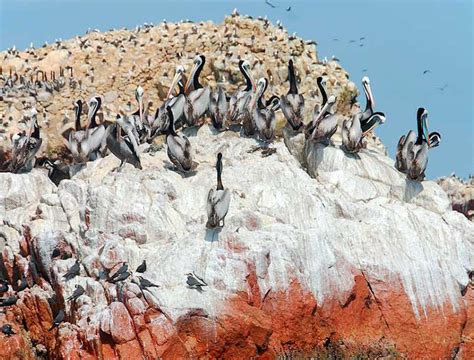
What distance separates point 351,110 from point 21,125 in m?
10.2

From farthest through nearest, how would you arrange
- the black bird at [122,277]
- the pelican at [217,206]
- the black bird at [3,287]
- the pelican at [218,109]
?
the pelican at [218,109]
the black bird at [3,287]
the pelican at [217,206]
the black bird at [122,277]

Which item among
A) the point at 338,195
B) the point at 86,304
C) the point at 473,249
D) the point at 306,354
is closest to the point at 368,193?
the point at 338,195

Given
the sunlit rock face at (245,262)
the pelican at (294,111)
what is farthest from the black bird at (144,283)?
the pelican at (294,111)

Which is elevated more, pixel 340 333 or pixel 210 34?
pixel 210 34

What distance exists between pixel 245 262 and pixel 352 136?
5.11 metres

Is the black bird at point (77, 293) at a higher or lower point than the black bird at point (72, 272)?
lower

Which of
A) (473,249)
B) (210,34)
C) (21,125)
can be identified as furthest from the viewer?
(210,34)

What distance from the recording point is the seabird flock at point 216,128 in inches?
877

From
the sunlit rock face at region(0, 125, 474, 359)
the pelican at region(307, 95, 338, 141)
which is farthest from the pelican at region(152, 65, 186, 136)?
the pelican at region(307, 95, 338, 141)

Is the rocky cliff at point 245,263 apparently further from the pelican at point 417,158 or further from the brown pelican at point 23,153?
the brown pelican at point 23,153

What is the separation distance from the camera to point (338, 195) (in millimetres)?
21859

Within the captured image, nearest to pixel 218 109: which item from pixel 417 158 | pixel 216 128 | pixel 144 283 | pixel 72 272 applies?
pixel 216 128

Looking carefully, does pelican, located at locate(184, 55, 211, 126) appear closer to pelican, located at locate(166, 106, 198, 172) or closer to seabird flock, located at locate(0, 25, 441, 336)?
seabird flock, located at locate(0, 25, 441, 336)

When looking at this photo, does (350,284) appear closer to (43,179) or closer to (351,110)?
(43,179)
